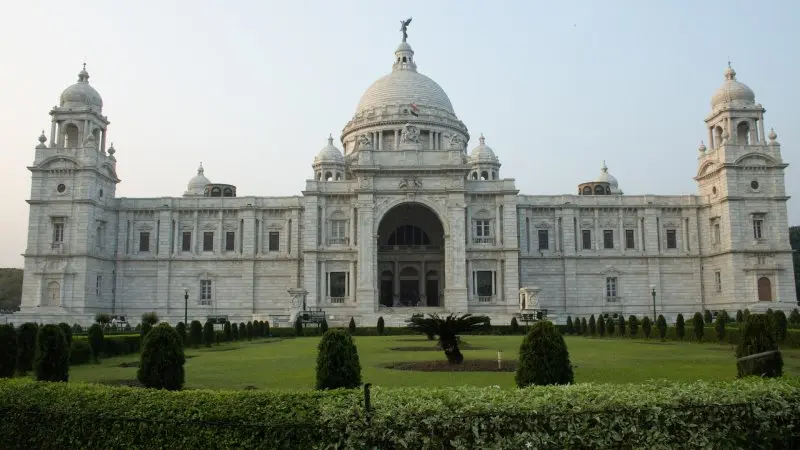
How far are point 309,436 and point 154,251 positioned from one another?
177ft

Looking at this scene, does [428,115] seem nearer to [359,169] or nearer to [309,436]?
[359,169]

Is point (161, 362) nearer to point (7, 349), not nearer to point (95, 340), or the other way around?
point (7, 349)

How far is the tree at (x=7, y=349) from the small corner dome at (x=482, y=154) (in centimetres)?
5579

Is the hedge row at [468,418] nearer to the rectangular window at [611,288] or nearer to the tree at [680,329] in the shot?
the tree at [680,329]

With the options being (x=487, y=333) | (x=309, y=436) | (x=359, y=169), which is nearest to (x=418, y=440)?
(x=309, y=436)

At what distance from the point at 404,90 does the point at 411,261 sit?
1982cm

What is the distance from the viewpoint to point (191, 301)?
58.5 meters

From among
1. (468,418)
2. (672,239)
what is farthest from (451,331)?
(672,239)

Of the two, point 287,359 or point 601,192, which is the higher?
point 601,192

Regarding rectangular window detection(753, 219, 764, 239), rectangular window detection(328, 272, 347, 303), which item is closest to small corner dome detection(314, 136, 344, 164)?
rectangular window detection(328, 272, 347, 303)

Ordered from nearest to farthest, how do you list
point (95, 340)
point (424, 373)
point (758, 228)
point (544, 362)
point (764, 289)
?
point (544, 362)
point (424, 373)
point (95, 340)
point (764, 289)
point (758, 228)

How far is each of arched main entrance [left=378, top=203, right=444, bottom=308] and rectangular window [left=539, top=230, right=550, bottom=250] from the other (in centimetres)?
845

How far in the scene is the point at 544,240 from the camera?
5978cm

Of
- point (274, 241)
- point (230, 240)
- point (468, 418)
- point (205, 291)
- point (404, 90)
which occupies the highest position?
point (404, 90)
